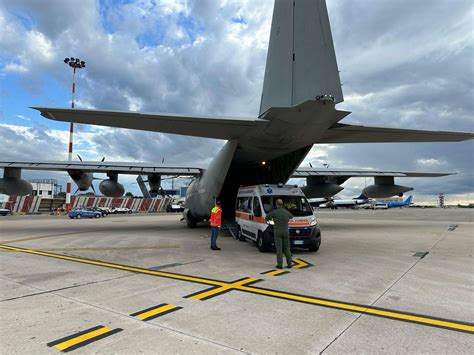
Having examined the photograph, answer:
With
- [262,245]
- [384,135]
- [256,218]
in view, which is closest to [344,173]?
[384,135]

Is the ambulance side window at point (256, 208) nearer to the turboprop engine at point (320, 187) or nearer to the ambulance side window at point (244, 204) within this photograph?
the ambulance side window at point (244, 204)

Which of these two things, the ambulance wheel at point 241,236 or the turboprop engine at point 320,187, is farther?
the turboprop engine at point 320,187

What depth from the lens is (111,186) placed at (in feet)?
65.7

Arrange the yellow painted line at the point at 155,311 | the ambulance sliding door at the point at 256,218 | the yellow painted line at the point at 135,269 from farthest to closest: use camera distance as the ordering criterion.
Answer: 1. the ambulance sliding door at the point at 256,218
2. the yellow painted line at the point at 135,269
3. the yellow painted line at the point at 155,311

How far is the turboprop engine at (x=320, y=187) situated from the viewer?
70.7 ft

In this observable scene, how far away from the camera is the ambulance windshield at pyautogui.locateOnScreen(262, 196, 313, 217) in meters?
10.6

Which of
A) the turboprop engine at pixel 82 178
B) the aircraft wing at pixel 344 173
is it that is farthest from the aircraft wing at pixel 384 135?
the turboprop engine at pixel 82 178

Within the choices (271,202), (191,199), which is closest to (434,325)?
(271,202)

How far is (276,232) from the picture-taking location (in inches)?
312

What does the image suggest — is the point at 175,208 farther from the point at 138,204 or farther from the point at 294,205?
the point at 294,205

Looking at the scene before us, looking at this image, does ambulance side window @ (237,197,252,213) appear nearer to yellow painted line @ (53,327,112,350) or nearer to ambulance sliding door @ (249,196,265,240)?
ambulance sliding door @ (249,196,265,240)

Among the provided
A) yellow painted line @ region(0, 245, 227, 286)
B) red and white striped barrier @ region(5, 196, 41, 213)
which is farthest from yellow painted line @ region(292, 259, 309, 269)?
red and white striped barrier @ region(5, 196, 41, 213)

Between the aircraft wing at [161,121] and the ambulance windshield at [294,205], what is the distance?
8.62ft

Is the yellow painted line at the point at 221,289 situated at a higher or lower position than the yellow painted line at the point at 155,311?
lower
